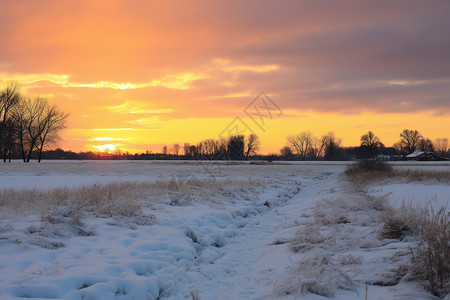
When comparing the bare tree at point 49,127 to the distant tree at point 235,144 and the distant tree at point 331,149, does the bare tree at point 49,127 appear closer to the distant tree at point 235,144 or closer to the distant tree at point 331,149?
the distant tree at point 235,144

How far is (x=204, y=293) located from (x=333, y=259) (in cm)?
253

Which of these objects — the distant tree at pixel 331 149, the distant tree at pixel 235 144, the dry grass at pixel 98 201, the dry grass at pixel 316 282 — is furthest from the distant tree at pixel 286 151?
the dry grass at pixel 316 282

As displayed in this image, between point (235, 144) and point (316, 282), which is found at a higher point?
point (235, 144)

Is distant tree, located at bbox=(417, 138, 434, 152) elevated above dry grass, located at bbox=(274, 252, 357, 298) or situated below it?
above

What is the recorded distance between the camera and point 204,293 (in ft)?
15.4

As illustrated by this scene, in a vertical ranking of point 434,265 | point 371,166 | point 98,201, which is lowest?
point 434,265

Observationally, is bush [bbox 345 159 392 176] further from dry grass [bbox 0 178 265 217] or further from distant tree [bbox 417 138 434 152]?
distant tree [bbox 417 138 434 152]

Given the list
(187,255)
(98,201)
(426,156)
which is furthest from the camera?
(426,156)

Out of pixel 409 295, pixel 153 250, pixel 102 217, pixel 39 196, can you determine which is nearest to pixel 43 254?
pixel 153 250

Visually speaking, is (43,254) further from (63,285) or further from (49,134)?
(49,134)

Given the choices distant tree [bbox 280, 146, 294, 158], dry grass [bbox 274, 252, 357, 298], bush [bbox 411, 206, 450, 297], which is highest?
distant tree [bbox 280, 146, 294, 158]

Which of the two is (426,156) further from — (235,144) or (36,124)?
(36,124)

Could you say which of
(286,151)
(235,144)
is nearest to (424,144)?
(286,151)

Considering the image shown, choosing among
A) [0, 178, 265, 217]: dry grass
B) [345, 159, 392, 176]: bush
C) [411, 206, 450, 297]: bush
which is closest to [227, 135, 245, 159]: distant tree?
[345, 159, 392, 176]: bush
